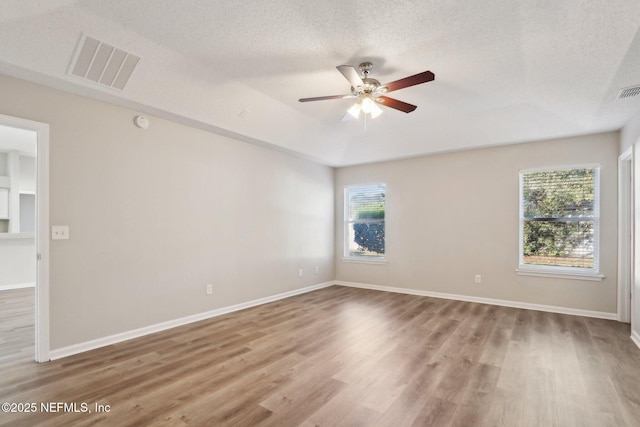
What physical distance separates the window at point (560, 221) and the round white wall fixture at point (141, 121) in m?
5.33

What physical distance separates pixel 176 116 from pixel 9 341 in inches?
119

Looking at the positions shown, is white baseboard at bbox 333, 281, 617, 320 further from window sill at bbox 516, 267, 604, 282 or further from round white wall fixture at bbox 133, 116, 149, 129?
round white wall fixture at bbox 133, 116, 149, 129

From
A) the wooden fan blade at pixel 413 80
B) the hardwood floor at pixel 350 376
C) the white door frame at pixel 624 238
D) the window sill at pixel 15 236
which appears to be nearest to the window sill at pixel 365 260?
the hardwood floor at pixel 350 376

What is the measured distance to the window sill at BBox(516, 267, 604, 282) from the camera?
4270mm

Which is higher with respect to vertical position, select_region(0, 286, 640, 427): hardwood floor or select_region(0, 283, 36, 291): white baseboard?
select_region(0, 286, 640, 427): hardwood floor

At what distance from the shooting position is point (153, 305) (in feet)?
11.9

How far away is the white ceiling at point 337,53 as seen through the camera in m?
2.24

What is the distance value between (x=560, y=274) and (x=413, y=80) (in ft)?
12.6

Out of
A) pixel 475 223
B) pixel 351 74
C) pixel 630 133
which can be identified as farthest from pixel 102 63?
pixel 630 133

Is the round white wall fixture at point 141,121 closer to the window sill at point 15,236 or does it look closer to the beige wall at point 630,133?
the window sill at point 15,236

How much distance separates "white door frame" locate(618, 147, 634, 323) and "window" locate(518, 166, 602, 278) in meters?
0.27

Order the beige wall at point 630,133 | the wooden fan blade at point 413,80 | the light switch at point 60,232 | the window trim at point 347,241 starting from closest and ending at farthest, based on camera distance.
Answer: the wooden fan blade at point 413,80 → the light switch at point 60,232 → the beige wall at point 630,133 → the window trim at point 347,241

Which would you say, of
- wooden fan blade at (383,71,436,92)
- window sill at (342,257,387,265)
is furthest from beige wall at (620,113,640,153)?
window sill at (342,257,387,265)

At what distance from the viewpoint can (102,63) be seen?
2764 mm
